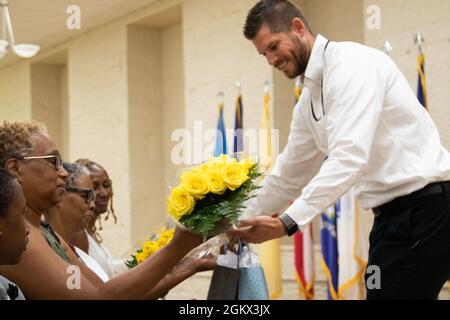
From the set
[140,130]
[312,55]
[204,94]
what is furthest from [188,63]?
[312,55]

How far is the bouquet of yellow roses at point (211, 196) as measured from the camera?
83.2 inches

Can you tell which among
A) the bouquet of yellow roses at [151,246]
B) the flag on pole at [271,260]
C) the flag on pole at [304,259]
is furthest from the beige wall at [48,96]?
the bouquet of yellow roses at [151,246]

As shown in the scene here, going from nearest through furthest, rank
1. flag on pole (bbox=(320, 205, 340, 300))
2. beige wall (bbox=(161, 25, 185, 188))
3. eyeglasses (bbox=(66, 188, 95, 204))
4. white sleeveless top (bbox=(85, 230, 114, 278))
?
eyeglasses (bbox=(66, 188, 95, 204)), white sleeveless top (bbox=(85, 230, 114, 278)), flag on pole (bbox=(320, 205, 340, 300)), beige wall (bbox=(161, 25, 185, 188))

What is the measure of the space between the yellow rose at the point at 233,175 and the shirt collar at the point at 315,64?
2.07 ft

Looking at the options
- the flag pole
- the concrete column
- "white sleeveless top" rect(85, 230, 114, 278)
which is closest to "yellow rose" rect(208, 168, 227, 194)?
"white sleeveless top" rect(85, 230, 114, 278)

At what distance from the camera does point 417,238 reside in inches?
94.8

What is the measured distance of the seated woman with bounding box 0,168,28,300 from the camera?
6.39ft

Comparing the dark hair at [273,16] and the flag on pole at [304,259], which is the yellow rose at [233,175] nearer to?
the dark hair at [273,16]

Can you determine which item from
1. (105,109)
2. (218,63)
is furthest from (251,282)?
(105,109)

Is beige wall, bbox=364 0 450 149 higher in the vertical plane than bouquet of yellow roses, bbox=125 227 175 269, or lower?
higher

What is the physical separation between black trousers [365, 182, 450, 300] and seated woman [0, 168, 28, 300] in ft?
3.84

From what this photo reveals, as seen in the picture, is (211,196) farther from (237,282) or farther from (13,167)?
(13,167)

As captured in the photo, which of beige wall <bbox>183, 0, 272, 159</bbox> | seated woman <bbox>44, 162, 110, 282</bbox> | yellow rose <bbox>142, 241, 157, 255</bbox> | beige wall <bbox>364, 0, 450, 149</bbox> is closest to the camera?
yellow rose <bbox>142, 241, 157, 255</bbox>

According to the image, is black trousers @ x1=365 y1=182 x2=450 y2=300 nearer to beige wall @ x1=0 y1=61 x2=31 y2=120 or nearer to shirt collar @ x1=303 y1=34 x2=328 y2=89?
shirt collar @ x1=303 y1=34 x2=328 y2=89
